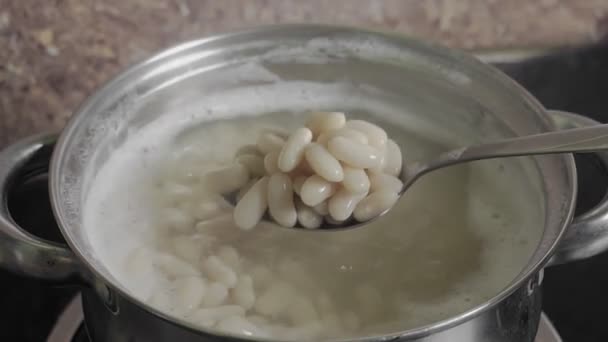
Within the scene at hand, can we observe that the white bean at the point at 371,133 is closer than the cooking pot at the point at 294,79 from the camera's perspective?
No

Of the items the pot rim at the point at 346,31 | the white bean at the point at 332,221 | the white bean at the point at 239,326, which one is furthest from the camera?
the white bean at the point at 332,221

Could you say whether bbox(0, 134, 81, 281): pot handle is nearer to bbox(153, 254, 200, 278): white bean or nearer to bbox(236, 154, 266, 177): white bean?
bbox(153, 254, 200, 278): white bean

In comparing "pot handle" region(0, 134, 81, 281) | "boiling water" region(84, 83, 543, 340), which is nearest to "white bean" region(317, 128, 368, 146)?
"boiling water" region(84, 83, 543, 340)

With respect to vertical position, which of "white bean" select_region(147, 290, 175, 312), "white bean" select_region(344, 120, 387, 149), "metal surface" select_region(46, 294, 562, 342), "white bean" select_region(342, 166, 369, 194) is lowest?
"metal surface" select_region(46, 294, 562, 342)

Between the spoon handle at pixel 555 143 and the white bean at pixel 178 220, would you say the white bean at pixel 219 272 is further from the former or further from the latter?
the spoon handle at pixel 555 143

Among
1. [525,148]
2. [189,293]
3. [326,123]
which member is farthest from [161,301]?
[525,148]

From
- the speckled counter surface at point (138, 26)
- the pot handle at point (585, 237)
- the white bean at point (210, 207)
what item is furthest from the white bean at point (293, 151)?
the speckled counter surface at point (138, 26)

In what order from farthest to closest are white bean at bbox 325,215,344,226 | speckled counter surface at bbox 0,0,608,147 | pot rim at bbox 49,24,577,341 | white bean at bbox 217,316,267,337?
speckled counter surface at bbox 0,0,608,147 < white bean at bbox 325,215,344,226 < white bean at bbox 217,316,267,337 < pot rim at bbox 49,24,577,341
